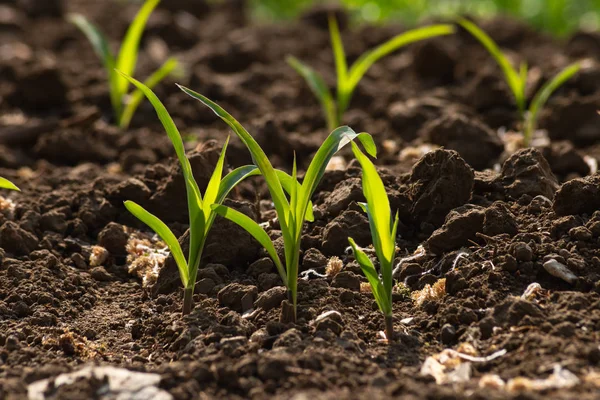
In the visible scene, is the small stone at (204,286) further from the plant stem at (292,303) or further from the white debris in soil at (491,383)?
the white debris in soil at (491,383)

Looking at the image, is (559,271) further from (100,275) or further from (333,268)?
(100,275)

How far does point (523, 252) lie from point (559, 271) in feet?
0.40

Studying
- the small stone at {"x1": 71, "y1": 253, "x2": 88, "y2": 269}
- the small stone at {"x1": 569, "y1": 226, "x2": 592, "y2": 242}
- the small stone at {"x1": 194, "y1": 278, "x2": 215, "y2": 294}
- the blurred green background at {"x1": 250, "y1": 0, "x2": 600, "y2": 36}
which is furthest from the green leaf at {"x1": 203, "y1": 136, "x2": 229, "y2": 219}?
the blurred green background at {"x1": 250, "y1": 0, "x2": 600, "y2": 36}

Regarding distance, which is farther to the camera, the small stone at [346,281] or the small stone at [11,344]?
the small stone at [346,281]

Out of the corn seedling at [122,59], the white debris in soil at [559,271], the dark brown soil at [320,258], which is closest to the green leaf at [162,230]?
the dark brown soil at [320,258]

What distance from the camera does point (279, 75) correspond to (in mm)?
5523

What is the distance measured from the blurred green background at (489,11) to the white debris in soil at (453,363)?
4.74m

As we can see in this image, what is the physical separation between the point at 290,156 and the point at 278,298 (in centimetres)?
167

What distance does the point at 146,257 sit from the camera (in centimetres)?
309

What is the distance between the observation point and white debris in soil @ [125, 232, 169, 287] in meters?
2.99

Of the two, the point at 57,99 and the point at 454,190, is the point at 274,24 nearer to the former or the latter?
the point at 57,99

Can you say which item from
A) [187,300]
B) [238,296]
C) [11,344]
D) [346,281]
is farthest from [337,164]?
[11,344]

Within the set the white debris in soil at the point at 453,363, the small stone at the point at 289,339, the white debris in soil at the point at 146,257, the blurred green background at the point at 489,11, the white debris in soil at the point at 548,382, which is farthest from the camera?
the blurred green background at the point at 489,11

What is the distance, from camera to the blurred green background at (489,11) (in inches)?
265
